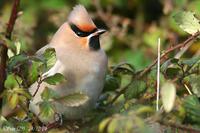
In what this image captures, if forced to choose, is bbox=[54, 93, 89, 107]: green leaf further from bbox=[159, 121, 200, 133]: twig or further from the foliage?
bbox=[159, 121, 200, 133]: twig

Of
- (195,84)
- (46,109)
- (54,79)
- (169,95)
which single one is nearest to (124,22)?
(195,84)

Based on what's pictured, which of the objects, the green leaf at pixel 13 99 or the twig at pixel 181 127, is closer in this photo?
the twig at pixel 181 127

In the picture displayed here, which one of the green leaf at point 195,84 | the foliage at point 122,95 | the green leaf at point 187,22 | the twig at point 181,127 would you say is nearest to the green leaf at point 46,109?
the foliage at point 122,95

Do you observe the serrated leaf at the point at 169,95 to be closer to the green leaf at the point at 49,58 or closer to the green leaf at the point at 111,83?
the green leaf at the point at 49,58

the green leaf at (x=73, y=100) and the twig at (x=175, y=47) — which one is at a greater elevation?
the twig at (x=175, y=47)

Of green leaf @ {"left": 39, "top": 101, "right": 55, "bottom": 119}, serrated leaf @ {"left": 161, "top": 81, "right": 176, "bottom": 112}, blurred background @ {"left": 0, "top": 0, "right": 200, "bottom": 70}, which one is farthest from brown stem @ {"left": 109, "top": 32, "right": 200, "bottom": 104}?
blurred background @ {"left": 0, "top": 0, "right": 200, "bottom": 70}

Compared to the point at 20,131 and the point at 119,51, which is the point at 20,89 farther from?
the point at 119,51

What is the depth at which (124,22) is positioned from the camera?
18.0 feet

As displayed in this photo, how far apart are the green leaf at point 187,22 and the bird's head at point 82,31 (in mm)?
428

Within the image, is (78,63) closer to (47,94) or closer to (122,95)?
(122,95)

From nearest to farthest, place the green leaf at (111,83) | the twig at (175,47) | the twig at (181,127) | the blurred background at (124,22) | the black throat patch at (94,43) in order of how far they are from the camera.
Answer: the twig at (181,127), the twig at (175,47), the green leaf at (111,83), the black throat patch at (94,43), the blurred background at (124,22)

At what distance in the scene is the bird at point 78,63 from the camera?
9.02 feet

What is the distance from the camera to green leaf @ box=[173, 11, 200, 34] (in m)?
2.59

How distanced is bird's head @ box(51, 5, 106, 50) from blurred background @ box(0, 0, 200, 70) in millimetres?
1989
